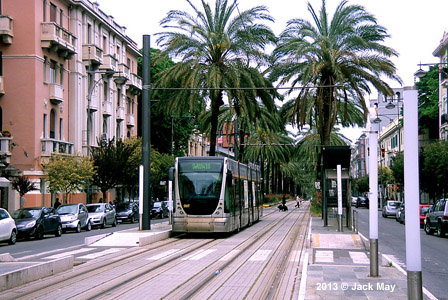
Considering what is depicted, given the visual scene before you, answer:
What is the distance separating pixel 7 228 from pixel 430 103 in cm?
5289

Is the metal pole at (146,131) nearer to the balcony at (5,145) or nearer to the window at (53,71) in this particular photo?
the balcony at (5,145)

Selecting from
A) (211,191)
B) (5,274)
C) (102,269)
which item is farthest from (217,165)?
(5,274)

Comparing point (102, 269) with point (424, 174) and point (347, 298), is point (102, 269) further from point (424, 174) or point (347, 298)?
point (424, 174)

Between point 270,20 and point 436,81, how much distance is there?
37.2 m

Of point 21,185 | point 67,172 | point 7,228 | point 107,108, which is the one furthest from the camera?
point 107,108

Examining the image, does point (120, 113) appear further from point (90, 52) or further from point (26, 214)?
point (26, 214)

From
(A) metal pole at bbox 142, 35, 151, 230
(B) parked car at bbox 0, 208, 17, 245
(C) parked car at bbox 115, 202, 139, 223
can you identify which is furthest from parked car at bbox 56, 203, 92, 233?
(A) metal pole at bbox 142, 35, 151, 230

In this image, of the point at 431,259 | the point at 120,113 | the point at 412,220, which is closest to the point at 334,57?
the point at 431,259

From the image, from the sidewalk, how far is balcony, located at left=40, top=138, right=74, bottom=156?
26875 mm

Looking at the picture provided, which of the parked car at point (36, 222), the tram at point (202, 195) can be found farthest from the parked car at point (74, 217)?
the tram at point (202, 195)

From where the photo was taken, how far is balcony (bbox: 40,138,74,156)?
40.4 meters

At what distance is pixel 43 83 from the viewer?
134 feet

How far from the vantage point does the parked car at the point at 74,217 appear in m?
32.7

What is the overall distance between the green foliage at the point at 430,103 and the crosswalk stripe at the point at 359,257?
48.3 m
